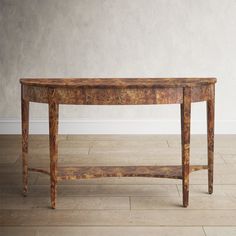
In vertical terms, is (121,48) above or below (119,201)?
above

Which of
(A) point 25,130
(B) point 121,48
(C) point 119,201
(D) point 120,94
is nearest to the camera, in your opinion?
(D) point 120,94

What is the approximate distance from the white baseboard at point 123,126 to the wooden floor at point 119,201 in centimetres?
66

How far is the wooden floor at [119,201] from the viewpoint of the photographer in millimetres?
2330

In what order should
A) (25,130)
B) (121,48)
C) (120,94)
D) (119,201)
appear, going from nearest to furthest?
(120,94) → (119,201) → (25,130) → (121,48)

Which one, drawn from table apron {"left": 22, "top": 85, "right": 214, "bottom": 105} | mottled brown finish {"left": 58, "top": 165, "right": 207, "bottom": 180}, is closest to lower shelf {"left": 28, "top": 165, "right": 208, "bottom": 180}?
mottled brown finish {"left": 58, "top": 165, "right": 207, "bottom": 180}

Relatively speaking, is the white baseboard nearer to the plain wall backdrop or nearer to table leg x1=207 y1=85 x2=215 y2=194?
the plain wall backdrop

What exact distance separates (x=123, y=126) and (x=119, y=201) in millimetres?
2061

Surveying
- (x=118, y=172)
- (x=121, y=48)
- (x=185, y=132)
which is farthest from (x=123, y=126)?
(x=185, y=132)

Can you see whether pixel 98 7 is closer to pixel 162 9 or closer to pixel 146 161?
pixel 162 9

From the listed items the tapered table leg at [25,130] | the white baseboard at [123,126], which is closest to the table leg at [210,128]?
the tapered table leg at [25,130]

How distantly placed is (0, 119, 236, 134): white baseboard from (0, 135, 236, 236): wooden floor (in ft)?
2.18

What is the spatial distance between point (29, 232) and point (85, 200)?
1.73 ft

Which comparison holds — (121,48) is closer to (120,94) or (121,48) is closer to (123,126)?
(123,126)

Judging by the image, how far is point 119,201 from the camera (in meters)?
2.73
